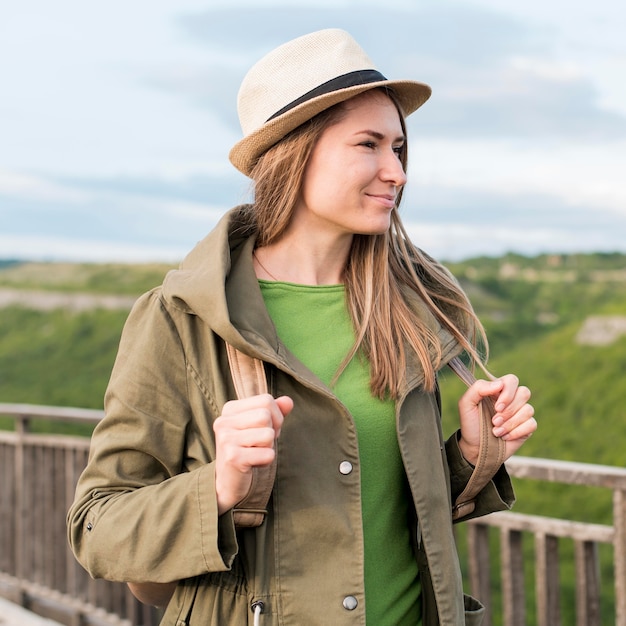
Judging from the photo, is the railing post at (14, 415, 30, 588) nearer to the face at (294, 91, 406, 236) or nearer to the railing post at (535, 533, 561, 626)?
the railing post at (535, 533, 561, 626)

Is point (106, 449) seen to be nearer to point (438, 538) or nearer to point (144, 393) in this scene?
point (144, 393)

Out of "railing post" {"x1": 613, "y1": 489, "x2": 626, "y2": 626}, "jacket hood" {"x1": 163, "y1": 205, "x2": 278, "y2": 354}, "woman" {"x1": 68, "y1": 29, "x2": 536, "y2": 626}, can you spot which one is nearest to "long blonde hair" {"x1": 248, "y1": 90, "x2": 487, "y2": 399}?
"woman" {"x1": 68, "y1": 29, "x2": 536, "y2": 626}

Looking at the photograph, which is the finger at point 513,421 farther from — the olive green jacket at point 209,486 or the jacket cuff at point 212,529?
the jacket cuff at point 212,529

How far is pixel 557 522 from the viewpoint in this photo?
3229 millimetres

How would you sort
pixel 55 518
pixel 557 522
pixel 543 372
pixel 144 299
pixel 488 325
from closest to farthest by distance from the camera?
pixel 144 299
pixel 557 522
pixel 55 518
pixel 543 372
pixel 488 325

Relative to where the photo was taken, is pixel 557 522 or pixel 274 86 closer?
pixel 274 86

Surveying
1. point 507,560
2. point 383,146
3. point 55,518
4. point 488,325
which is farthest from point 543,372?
point 383,146

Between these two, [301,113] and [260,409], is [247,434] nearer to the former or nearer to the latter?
[260,409]

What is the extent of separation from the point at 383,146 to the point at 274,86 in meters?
0.26

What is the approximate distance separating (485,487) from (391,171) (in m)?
A: 0.67

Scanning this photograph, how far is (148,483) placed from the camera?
172 cm

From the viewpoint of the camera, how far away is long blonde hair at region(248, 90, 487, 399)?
1.84 meters

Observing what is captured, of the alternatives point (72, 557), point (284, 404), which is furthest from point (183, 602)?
point (72, 557)

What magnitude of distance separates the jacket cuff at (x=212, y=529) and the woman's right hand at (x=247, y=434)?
0.16ft
